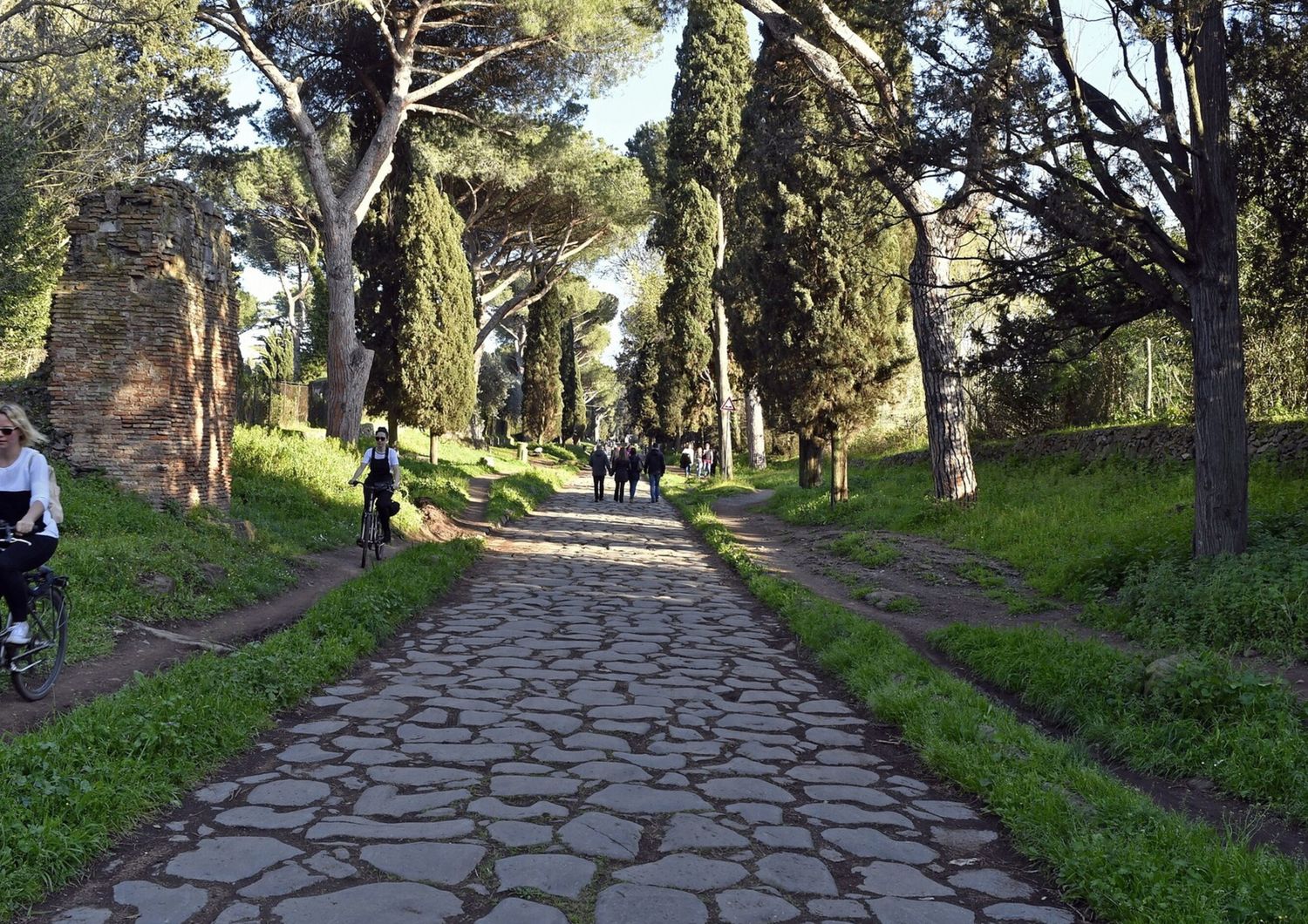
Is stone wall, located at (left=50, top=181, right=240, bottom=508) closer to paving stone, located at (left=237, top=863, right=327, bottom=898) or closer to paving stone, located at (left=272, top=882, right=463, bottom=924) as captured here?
paving stone, located at (left=237, top=863, right=327, bottom=898)

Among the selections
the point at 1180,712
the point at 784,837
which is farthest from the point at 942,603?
the point at 784,837

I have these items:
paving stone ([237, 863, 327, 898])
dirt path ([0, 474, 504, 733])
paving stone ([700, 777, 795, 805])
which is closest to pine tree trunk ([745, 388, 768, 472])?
dirt path ([0, 474, 504, 733])

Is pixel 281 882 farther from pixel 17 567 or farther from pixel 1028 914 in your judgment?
pixel 17 567

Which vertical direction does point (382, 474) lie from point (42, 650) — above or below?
above

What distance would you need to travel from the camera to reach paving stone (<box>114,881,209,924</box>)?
10.4ft

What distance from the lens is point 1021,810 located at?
429 cm

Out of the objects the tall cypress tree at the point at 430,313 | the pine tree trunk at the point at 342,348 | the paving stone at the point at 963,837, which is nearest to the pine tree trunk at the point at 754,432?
the tall cypress tree at the point at 430,313

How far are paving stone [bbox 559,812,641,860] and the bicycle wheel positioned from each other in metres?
3.54

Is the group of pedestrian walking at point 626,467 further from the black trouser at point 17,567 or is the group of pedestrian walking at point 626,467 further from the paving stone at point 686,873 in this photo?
the paving stone at point 686,873

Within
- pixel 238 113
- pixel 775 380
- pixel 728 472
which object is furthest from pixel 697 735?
pixel 728 472

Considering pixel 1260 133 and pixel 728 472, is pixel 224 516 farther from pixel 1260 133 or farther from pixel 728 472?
pixel 728 472

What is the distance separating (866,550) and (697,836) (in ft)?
31.2

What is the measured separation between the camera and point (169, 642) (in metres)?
7.52

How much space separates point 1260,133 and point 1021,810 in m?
7.89
